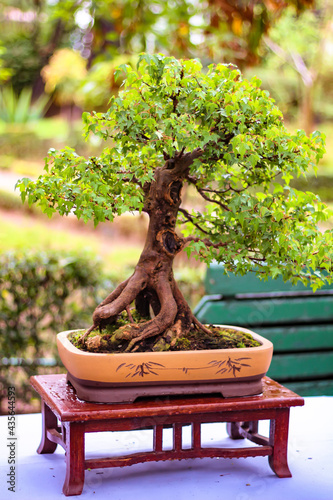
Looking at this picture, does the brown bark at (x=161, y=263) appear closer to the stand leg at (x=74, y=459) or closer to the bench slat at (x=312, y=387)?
the stand leg at (x=74, y=459)

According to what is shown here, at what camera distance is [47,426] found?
5.02ft

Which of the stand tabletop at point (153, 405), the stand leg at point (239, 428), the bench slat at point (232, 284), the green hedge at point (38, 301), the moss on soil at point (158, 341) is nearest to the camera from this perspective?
the stand tabletop at point (153, 405)

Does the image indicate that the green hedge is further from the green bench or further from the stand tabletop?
the stand tabletop

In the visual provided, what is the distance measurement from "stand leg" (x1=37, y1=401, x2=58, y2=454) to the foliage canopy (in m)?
0.55

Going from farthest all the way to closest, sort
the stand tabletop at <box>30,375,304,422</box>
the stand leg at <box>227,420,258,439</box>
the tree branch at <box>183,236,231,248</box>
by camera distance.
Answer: the stand leg at <box>227,420,258,439</box> < the tree branch at <box>183,236,231,248</box> < the stand tabletop at <box>30,375,304,422</box>

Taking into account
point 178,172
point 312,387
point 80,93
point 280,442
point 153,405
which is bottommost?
point 312,387

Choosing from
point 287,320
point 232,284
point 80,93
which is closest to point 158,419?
point 232,284

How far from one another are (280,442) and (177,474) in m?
0.27

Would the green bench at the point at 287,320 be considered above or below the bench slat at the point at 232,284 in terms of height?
below

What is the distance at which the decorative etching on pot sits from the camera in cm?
132

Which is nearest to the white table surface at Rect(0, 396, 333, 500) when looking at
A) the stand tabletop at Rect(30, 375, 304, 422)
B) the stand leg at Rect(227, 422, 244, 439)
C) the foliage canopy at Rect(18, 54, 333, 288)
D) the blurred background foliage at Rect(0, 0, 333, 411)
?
the stand leg at Rect(227, 422, 244, 439)

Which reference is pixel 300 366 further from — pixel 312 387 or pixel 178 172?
pixel 178 172

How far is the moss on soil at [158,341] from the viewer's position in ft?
4.53

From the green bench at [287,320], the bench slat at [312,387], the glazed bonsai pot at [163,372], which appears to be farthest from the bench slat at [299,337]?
the glazed bonsai pot at [163,372]
